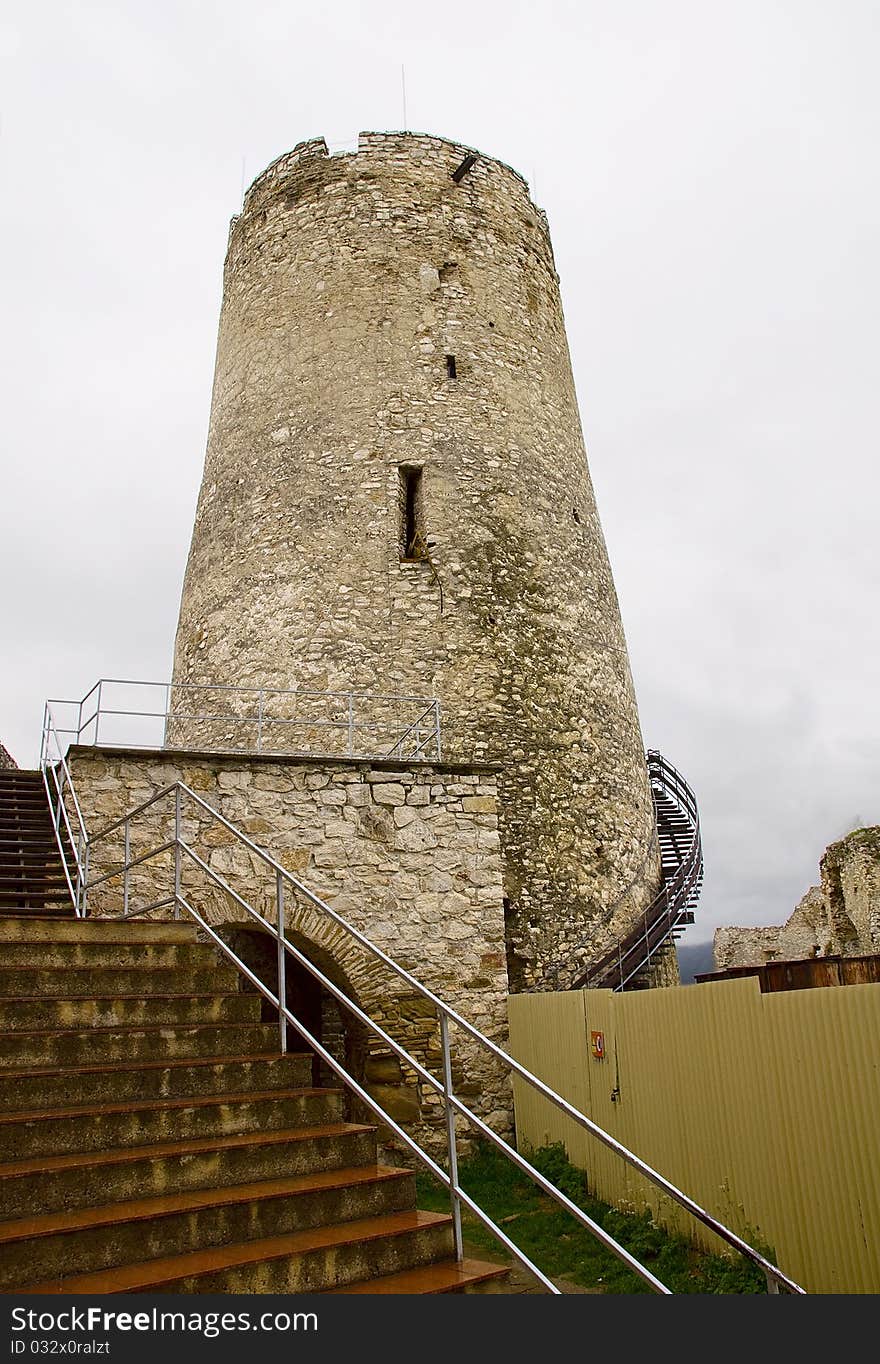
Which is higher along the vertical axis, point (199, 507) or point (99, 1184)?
point (199, 507)

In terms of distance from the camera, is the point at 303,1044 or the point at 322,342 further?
the point at 322,342

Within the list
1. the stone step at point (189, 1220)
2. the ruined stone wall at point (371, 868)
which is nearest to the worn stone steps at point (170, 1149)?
the stone step at point (189, 1220)

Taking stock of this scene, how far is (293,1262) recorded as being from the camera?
4543 millimetres

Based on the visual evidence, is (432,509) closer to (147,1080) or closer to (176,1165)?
(147,1080)

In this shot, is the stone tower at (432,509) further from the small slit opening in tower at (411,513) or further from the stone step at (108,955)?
the stone step at (108,955)

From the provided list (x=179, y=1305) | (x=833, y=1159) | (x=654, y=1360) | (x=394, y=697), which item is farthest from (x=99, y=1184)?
(x=394, y=697)

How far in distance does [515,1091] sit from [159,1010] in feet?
19.7

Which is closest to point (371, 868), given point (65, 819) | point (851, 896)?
point (65, 819)

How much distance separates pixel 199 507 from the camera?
16281 millimetres

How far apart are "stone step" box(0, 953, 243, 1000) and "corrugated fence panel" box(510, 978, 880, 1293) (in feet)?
11.0

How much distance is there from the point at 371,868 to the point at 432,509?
225 inches

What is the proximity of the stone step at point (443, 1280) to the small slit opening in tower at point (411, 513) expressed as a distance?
10466 mm

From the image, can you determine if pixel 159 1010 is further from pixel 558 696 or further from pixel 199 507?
pixel 199 507

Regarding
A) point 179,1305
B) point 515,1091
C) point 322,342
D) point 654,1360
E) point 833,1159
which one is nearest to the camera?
point 654,1360
